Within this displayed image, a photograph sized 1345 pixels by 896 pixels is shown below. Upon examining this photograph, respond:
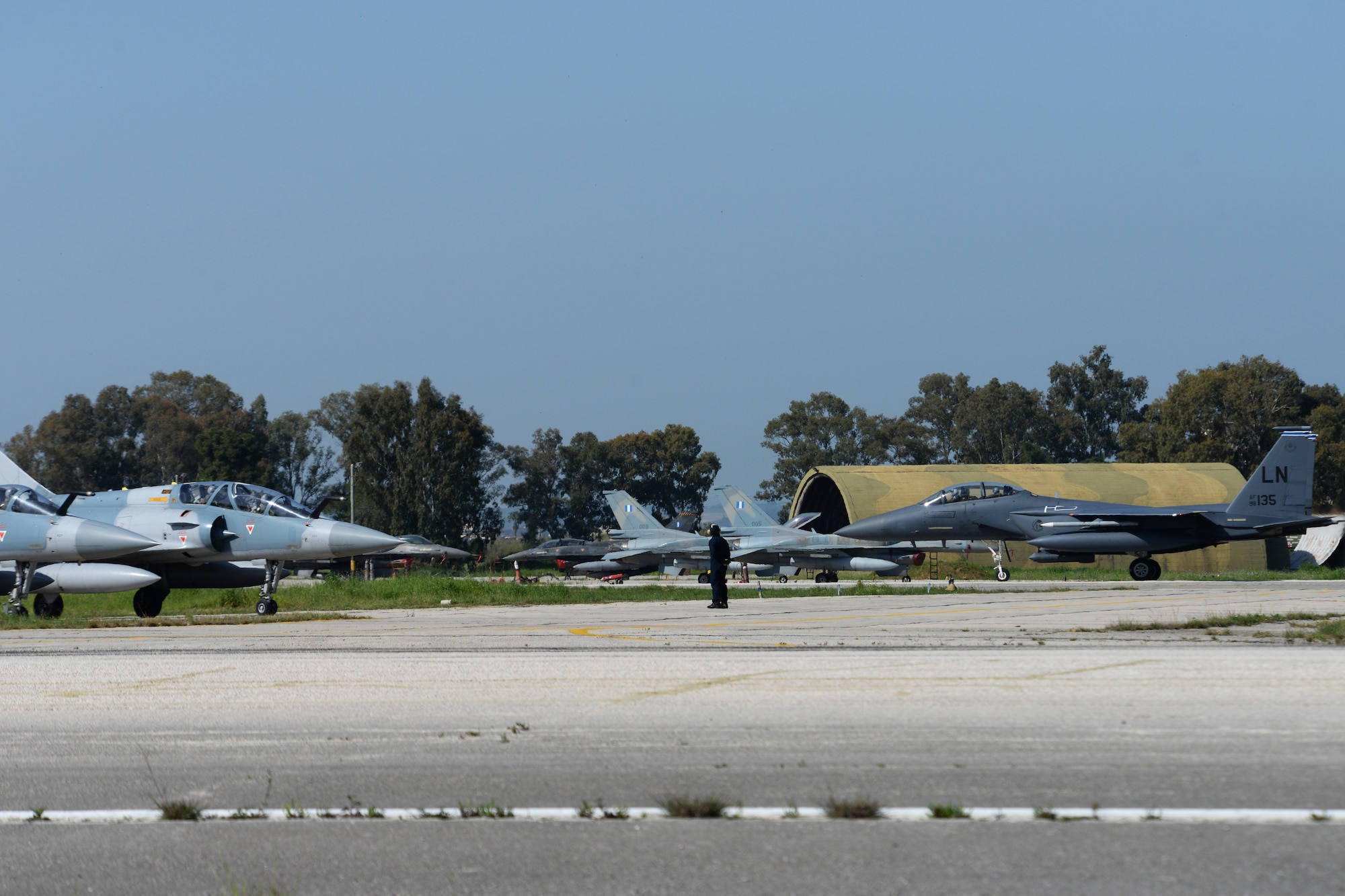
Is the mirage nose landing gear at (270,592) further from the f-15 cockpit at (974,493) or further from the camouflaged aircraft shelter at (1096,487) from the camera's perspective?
the camouflaged aircraft shelter at (1096,487)

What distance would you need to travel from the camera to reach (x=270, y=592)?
2142 cm

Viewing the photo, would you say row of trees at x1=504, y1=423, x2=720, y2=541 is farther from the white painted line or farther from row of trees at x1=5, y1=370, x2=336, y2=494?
the white painted line

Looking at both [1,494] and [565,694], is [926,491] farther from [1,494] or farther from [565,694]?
[565,694]

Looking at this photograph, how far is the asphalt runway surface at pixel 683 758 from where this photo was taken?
401cm

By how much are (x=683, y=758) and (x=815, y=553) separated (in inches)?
1368

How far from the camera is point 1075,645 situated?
11.2 m

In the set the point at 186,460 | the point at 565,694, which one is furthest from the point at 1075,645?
the point at 186,460

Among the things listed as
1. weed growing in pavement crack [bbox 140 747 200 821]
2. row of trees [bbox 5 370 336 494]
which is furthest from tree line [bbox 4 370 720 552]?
weed growing in pavement crack [bbox 140 747 200 821]

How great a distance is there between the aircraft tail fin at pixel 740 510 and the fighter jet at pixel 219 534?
23726 mm

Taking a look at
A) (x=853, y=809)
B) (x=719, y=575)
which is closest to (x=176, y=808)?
(x=853, y=809)

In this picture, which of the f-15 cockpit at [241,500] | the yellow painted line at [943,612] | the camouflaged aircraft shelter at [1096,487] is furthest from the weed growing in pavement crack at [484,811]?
the camouflaged aircraft shelter at [1096,487]

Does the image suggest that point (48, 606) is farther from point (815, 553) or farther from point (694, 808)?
point (815, 553)

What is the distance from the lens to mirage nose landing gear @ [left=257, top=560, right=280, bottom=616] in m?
20.5

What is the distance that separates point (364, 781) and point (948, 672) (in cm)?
492
